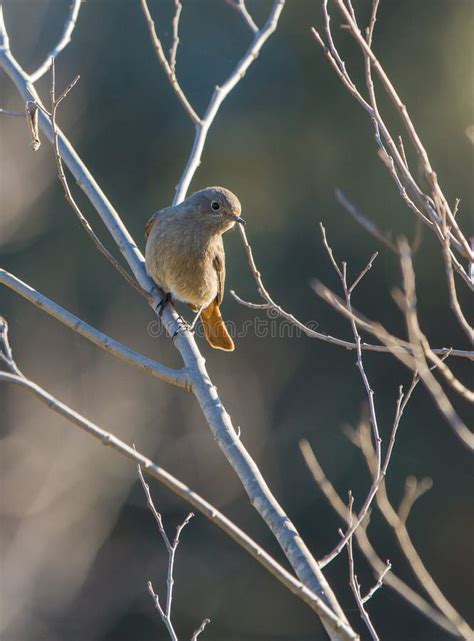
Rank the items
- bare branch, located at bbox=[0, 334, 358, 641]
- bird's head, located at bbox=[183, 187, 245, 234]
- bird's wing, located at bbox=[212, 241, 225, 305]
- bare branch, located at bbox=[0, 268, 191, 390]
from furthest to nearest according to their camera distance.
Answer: bird's wing, located at bbox=[212, 241, 225, 305] → bird's head, located at bbox=[183, 187, 245, 234] → bare branch, located at bbox=[0, 268, 191, 390] → bare branch, located at bbox=[0, 334, 358, 641]

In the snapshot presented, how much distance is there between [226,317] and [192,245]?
6.18m

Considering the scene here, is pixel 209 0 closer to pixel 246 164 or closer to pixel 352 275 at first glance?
pixel 246 164

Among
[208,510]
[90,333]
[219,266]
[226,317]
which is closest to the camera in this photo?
[208,510]

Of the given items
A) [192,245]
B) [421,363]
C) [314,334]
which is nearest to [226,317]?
[192,245]

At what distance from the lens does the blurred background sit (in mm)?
10156

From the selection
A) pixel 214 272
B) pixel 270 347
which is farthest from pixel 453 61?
pixel 214 272

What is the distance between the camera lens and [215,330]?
228 inches

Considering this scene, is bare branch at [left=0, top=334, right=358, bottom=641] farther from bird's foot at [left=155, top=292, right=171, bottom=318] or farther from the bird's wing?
the bird's wing

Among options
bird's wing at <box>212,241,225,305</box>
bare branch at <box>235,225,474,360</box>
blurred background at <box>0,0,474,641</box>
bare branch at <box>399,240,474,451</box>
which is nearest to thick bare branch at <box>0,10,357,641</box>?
bare branch at <box>235,225,474,360</box>

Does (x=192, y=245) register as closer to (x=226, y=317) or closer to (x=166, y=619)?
(x=166, y=619)

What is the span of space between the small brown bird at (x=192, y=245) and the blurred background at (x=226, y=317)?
478cm

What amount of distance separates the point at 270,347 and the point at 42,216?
3.64 meters

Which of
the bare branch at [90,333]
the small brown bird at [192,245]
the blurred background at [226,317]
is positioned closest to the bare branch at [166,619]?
the bare branch at [90,333]

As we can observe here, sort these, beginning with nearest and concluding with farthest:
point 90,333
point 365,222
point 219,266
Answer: point 365,222 → point 90,333 → point 219,266
